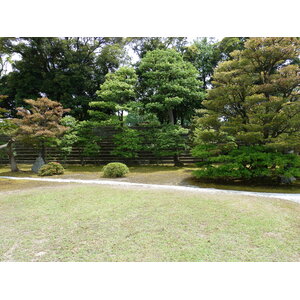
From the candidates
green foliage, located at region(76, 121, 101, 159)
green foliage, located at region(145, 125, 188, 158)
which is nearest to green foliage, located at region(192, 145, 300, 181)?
green foliage, located at region(145, 125, 188, 158)

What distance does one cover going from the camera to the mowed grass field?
2535 millimetres

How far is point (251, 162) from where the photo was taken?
22.1 ft

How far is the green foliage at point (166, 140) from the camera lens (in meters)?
11.0

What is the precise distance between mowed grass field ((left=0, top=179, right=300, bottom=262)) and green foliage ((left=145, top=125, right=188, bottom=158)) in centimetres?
613

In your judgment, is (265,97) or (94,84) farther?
(94,84)

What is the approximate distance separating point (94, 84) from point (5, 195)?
37.2ft

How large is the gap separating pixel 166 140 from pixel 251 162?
4900 mm

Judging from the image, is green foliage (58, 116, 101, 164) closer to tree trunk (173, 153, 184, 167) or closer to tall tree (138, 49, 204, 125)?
tall tree (138, 49, 204, 125)

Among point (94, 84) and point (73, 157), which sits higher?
point (94, 84)

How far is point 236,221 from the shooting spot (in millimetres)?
3510

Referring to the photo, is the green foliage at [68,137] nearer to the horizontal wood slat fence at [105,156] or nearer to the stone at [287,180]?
the horizontal wood slat fence at [105,156]

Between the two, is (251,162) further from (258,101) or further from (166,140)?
(166,140)
